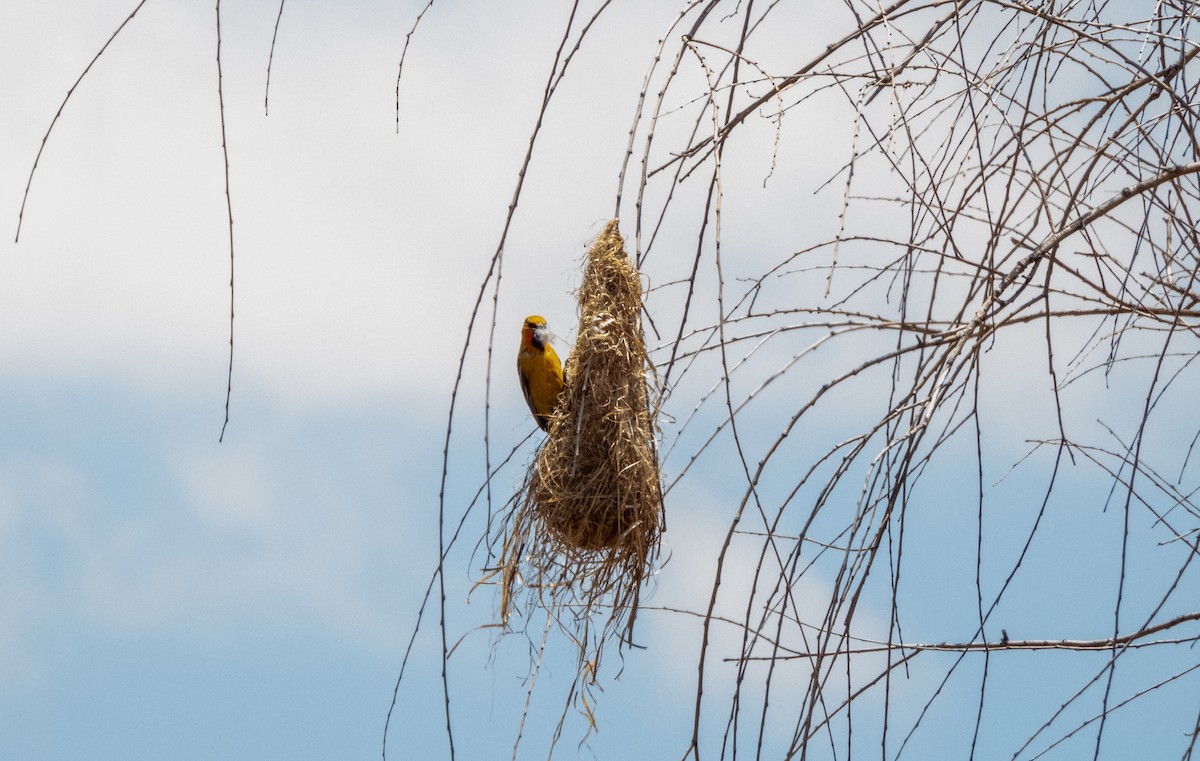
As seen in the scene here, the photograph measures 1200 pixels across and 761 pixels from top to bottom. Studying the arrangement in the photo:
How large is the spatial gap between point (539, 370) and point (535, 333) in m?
0.13

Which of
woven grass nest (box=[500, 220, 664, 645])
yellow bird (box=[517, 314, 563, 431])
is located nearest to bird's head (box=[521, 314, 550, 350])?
yellow bird (box=[517, 314, 563, 431])

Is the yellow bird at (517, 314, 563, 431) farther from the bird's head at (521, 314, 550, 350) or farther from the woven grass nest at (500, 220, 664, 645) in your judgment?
the woven grass nest at (500, 220, 664, 645)

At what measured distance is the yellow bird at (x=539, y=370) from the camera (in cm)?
380

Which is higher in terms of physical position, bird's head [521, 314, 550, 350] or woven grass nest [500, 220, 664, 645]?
bird's head [521, 314, 550, 350]

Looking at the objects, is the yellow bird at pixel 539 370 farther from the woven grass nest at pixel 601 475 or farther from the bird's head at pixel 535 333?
the woven grass nest at pixel 601 475

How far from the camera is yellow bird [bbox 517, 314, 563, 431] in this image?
380 centimetres

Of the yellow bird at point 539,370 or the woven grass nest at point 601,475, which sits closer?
the woven grass nest at point 601,475

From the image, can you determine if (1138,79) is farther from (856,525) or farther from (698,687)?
(698,687)

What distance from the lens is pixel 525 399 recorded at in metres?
3.90

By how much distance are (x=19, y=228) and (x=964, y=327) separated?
1190mm

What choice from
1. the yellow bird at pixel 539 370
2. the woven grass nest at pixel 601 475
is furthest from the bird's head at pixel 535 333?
the woven grass nest at pixel 601 475

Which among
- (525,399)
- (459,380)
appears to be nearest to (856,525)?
(459,380)

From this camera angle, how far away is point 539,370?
381 cm

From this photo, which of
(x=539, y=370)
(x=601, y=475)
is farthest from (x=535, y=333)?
(x=601, y=475)
